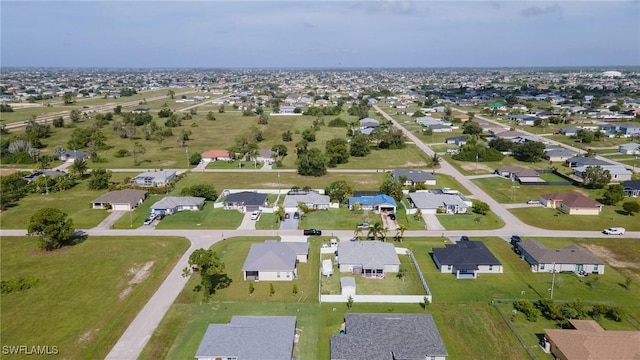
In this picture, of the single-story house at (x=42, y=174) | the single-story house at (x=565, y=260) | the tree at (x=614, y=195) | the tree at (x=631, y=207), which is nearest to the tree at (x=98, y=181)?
the single-story house at (x=42, y=174)

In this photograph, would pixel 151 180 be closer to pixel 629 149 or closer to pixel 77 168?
pixel 77 168

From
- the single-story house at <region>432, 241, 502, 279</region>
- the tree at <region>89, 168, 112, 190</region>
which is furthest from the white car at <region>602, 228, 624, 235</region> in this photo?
the tree at <region>89, 168, 112, 190</region>

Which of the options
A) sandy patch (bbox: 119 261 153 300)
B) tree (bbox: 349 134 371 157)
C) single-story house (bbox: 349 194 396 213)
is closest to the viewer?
sandy patch (bbox: 119 261 153 300)

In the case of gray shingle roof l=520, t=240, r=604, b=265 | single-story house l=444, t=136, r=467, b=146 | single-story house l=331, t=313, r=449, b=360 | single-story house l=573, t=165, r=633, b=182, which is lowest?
single-story house l=331, t=313, r=449, b=360

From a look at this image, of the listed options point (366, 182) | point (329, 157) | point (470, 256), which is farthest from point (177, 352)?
point (329, 157)

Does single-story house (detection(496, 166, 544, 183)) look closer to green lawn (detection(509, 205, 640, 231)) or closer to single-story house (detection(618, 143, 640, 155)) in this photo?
green lawn (detection(509, 205, 640, 231))

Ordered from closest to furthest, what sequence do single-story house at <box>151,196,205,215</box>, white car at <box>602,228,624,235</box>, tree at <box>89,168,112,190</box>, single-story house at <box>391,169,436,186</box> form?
white car at <box>602,228,624,235</box>
single-story house at <box>151,196,205,215</box>
tree at <box>89,168,112,190</box>
single-story house at <box>391,169,436,186</box>

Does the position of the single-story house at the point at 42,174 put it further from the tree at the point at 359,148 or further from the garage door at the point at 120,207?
the tree at the point at 359,148
